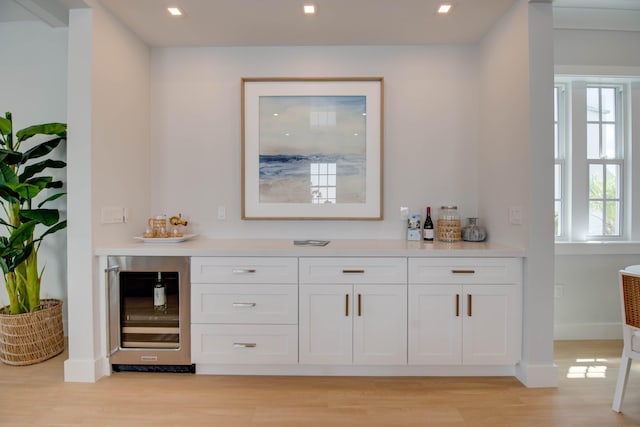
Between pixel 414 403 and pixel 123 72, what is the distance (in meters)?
3.21

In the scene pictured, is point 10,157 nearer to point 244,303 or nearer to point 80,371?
point 80,371

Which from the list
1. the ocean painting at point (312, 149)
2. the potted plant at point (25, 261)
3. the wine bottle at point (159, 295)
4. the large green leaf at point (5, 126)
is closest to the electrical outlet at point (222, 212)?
the ocean painting at point (312, 149)

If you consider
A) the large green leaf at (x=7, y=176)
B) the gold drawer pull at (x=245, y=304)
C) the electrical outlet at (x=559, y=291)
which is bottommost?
the electrical outlet at (x=559, y=291)

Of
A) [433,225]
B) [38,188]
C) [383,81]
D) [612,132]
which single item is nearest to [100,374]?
[38,188]

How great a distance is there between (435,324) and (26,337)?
309 cm

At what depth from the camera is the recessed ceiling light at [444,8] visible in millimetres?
2404

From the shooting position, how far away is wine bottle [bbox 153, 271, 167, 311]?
2.47 meters

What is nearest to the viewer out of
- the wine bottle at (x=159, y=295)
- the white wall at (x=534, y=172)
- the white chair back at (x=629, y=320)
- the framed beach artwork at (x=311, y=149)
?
the white chair back at (x=629, y=320)

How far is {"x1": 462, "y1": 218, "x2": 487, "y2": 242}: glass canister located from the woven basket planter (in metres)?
3.44

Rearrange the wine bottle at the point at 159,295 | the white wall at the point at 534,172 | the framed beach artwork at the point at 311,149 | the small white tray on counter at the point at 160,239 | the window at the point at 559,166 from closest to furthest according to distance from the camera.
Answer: the white wall at the point at 534,172
the wine bottle at the point at 159,295
the small white tray on counter at the point at 160,239
the framed beach artwork at the point at 311,149
the window at the point at 559,166

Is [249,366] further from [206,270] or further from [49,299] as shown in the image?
[49,299]

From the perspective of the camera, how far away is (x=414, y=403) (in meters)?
2.11

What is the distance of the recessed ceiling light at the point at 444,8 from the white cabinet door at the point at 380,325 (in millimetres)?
2045

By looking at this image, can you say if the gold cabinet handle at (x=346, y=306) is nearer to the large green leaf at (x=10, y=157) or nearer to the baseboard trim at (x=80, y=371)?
the baseboard trim at (x=80, y=371)
